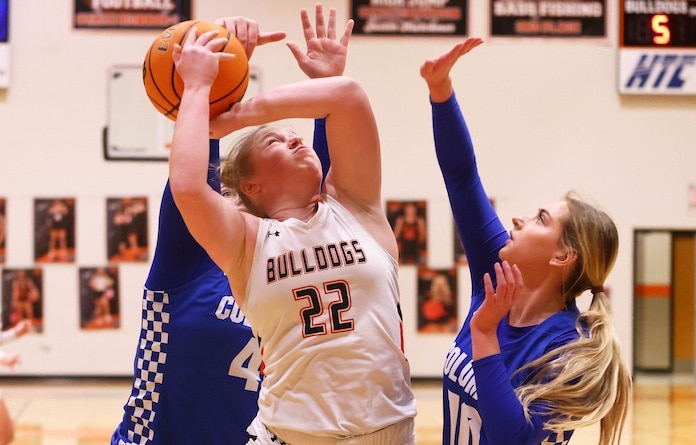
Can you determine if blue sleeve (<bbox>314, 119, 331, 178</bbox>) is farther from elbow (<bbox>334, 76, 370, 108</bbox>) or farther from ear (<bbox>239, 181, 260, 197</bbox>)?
elbow (<bbox>334, 76, 370, 108</bbox>)

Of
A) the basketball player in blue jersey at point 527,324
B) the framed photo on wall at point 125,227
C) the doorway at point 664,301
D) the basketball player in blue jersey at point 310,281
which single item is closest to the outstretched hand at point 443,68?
the basketball player in blue jersey at point 527,324

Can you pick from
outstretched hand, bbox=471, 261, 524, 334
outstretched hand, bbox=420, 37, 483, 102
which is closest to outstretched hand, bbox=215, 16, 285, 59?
outstretched hand, bbox=420, 37, 483, 102

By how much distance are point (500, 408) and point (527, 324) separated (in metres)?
0.41

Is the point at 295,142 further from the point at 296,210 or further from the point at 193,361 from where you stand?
the point at 193,361

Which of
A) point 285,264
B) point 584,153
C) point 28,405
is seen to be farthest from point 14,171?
point 285,264

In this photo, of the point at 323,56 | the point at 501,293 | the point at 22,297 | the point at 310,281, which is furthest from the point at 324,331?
the point at 22,297

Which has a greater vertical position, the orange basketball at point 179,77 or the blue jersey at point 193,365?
the orange basketball at point 179,77

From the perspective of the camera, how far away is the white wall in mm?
Answer: 9328

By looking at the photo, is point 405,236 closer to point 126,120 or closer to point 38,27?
point 126,120

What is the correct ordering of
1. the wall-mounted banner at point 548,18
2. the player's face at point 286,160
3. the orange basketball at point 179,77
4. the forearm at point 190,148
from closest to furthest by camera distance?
the forearm at point 190,148 → the orange basketball at point 179,77 → the player's face at point 286,160 → the wall-mounted banner at point 548,18

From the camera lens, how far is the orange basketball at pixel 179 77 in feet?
7.48

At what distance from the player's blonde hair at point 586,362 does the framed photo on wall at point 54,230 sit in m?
7.64

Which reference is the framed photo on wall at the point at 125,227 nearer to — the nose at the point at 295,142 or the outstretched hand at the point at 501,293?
the nose at the point at 295,142

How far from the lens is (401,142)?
9453 millimetres
